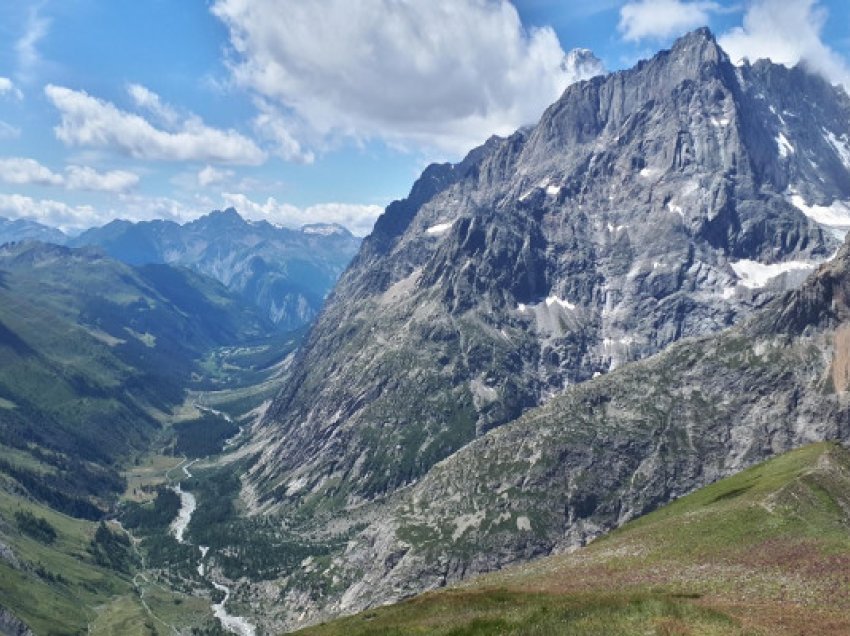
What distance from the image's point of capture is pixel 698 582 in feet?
300

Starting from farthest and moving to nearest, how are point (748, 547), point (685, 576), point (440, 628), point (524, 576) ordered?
point (524, 576)
point (748, 547)
point (685, 576)
point (440, 628)

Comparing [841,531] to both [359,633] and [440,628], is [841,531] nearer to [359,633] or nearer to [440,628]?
[440,628]

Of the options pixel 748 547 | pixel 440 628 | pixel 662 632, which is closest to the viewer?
pixel 662 632

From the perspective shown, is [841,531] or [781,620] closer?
[781,620]

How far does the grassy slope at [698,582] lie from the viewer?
7075 cm

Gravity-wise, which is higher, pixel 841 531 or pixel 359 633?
pixel 841 531

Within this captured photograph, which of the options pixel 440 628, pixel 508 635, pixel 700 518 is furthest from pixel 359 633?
pixel 700 518

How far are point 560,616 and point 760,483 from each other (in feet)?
321

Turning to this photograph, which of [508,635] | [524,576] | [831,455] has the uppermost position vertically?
[831,455]

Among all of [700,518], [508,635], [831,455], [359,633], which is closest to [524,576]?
[700,518]

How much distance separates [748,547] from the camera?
106625 mm

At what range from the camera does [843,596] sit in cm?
7644

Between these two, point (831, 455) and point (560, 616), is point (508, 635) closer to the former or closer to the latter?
point (560, 616)

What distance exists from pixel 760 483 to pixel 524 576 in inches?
2372
